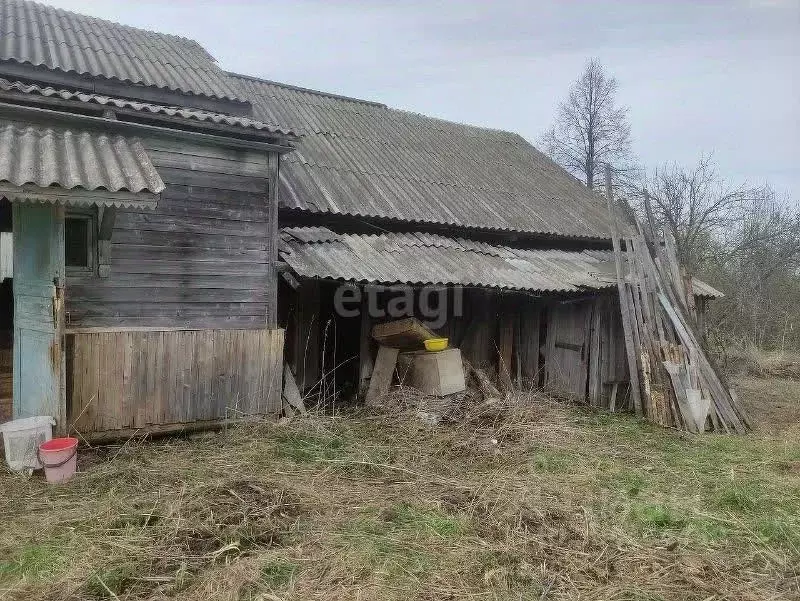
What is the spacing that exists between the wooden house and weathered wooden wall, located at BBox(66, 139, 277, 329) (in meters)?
0.02

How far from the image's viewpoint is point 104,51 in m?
8.04

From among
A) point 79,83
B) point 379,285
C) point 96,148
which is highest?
point 79,83

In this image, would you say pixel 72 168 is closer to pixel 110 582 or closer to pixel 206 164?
pixel 206 164

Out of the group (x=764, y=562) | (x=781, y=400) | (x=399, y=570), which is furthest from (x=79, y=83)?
(x=781, y=400)

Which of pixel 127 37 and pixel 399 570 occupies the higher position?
pixel 127 37

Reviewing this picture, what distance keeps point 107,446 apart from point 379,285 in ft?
11.9

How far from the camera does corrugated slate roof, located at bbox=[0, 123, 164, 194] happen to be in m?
4.89

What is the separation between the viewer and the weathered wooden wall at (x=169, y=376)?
5.75m

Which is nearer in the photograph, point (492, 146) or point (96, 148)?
point (96, 148)

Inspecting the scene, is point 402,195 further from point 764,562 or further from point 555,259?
point 764,562

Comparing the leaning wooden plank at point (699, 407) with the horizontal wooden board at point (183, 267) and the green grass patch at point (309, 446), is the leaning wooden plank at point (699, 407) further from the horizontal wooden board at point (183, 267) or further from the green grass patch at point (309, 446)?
the horizontal wooden board at point (183, 267)

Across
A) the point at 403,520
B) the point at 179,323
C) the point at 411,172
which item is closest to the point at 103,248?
the point at 179,323

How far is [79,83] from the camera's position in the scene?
6.84 m

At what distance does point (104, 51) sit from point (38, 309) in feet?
14.5
